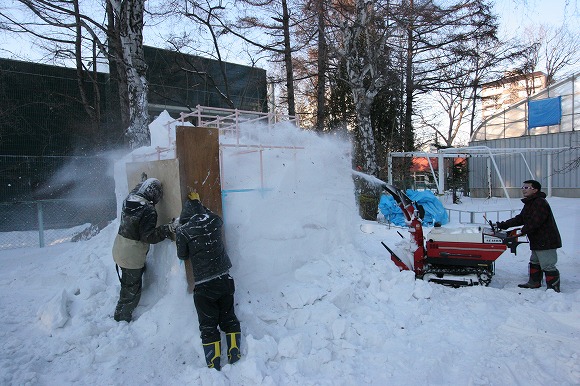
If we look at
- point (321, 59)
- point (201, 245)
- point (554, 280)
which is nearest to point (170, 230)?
point (201, 245)

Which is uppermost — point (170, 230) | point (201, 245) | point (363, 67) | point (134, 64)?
point (363, 67)

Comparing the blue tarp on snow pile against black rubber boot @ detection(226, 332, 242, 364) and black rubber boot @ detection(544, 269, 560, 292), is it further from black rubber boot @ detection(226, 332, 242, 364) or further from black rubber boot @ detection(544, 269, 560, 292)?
black rubber boot @ detection(226, 332, 242, 364)

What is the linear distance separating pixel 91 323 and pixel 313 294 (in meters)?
2.34

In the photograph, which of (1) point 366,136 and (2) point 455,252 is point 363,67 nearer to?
(1) point 366,136

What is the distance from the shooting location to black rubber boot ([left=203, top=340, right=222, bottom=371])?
3232mm

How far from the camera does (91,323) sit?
3.78 m

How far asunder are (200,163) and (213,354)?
1.93m

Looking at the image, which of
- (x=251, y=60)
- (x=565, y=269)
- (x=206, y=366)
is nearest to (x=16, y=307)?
(x=206, y=366)

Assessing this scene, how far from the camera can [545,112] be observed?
1698cm

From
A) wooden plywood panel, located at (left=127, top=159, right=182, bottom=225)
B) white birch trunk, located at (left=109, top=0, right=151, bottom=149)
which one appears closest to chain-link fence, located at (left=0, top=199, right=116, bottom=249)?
white birch trunk, located at (left=109, top=0, right=151, bottom=149)

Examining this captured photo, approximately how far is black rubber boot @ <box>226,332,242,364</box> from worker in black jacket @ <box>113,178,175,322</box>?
4.00 feet

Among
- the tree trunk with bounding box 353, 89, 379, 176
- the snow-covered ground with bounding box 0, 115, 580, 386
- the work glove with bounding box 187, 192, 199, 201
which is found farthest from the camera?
the tree trunk with bounding box 353, 89, 379, 176

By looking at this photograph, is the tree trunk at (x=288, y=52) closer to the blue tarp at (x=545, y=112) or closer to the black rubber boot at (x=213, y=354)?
the black rubber boot at (x=213, y=354)

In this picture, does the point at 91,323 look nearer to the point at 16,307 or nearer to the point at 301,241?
the point at 16,307
